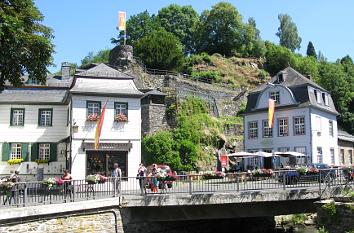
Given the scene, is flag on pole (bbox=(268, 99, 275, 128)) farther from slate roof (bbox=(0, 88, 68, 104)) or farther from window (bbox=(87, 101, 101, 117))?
slate roof (bbox=(0, 88, 68, 104))

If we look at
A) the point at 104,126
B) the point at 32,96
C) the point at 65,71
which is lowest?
the point at 104,126

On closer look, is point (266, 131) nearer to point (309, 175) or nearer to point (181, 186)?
point (181, 186)

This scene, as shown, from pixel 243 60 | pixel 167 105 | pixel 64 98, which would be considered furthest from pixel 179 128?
pixel 243 60

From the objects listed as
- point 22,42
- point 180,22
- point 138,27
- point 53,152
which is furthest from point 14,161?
point 180,22

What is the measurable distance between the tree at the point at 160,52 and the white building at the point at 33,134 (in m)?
24.3

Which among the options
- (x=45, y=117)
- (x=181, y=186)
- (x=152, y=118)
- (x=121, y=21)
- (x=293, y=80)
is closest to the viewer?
(x=181, y=186)

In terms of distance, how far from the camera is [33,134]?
107 feet

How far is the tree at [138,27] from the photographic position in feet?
233

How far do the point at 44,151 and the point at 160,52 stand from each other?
2752cm

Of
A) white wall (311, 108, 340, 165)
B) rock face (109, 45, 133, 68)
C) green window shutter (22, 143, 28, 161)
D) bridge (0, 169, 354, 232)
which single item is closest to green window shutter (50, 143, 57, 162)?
green window shutter (22, 143, 28, 161)

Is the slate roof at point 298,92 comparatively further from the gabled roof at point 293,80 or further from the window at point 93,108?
the window at point 93,108

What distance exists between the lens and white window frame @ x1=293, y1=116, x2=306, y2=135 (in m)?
37.8

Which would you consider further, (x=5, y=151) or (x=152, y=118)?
(x=152, y=118)

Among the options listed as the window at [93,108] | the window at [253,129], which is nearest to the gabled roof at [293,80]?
the window at [253,129]
